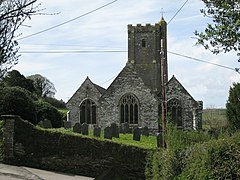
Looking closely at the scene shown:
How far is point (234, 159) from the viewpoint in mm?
9414

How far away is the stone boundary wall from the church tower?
132 feet

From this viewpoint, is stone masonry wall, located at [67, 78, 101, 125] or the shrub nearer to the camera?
the shrub

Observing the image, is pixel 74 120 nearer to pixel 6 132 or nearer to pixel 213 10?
pixel 6 132

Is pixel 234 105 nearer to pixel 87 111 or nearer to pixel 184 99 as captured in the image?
pixel 184 99

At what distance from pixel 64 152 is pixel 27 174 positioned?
9.82 feet

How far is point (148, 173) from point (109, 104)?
28.8m

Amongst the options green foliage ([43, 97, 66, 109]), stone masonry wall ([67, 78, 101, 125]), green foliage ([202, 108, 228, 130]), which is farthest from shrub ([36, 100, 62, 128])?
green foliage ([43, 97, 66, 109])

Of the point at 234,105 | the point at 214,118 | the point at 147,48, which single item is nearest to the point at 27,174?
the point at 234,105

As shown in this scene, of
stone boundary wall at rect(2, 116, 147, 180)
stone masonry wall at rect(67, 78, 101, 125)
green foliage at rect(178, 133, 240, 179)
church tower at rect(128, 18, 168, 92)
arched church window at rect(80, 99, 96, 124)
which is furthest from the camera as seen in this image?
church tower at rect(128, 18, 168, 92)

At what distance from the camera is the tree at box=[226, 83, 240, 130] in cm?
2700

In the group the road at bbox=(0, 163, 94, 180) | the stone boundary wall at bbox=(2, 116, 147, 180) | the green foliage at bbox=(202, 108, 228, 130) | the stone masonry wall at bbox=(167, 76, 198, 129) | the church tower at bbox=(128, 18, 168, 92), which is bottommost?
the road at bbox=(0, 163, 94, 180)

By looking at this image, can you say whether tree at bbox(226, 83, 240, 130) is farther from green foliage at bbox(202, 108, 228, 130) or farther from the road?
the road

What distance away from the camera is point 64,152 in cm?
2077

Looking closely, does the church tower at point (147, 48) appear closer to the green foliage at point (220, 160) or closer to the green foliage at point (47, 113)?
the green foliage at point (47, 113)
